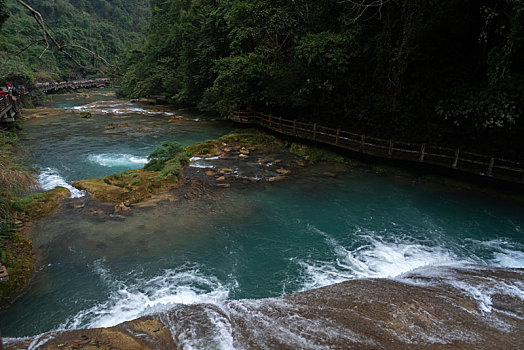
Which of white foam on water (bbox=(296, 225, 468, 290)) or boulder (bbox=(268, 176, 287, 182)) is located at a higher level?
boulder (bbox=(268, 176, 287, 182))

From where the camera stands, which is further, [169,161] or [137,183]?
[169,161]

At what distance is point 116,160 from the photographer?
664 inches

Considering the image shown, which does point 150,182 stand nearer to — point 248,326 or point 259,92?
point 248,326

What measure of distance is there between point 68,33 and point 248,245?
2876 inches

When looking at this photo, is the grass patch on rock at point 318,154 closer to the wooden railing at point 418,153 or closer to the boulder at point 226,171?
the wooden railing at point 418,153

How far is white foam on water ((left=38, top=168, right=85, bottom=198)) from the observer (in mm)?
11641

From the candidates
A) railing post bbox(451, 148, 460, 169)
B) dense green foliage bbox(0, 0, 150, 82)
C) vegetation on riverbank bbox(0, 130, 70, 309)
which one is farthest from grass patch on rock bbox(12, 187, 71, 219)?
railing post bbox(451, 148, 460, 169)

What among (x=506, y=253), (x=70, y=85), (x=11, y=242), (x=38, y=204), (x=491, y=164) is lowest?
(x=11, y=242)

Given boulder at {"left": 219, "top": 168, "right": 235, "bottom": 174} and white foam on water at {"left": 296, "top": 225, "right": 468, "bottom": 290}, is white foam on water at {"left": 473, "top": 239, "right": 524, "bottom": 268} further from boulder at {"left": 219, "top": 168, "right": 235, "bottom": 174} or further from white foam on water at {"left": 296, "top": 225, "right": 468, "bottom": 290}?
boulder at {"left": 219, "top": 168, "right": 235, "bottom": 174}

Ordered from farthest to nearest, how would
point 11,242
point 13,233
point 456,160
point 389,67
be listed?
point 389,67, point 456,160, point 13,233, point 11,242

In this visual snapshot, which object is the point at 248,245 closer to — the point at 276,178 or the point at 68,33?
the point at 276,178

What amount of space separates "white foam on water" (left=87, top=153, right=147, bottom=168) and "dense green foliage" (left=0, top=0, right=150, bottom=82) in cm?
1049

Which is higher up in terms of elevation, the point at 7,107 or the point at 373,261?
the point at 7,107

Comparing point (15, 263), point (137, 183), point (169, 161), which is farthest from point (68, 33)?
point (15, 263)
